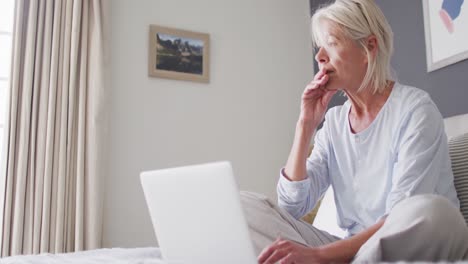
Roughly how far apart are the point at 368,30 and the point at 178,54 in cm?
189

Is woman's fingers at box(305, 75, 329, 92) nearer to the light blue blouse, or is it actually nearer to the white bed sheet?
the light blue blouse

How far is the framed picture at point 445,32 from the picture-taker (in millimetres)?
2035

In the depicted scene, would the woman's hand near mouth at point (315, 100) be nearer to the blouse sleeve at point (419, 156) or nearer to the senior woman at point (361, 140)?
the senior woman at point (361, 140)

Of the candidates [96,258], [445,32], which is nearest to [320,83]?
[96,258]

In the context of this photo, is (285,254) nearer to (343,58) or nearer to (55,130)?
(343,58)

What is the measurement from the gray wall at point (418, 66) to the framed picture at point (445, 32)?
0.04m

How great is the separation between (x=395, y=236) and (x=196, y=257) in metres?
0.40

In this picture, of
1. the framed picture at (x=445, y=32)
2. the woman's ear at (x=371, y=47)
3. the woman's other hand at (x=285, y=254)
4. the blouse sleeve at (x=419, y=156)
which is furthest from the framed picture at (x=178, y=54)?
the woman's other hand at (x=285, y=254)

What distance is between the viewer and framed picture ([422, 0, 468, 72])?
2.04 m

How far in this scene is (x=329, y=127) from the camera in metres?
1.48

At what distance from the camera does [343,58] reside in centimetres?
137

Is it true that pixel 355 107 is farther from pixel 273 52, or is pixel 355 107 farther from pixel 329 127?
pixel 273 52

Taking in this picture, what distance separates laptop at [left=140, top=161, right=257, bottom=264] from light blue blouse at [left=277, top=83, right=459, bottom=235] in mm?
459

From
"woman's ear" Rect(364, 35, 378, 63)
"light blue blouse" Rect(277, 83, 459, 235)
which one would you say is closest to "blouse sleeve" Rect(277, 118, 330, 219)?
"light blue blouse" Rect(277, 83, 459, 235)
